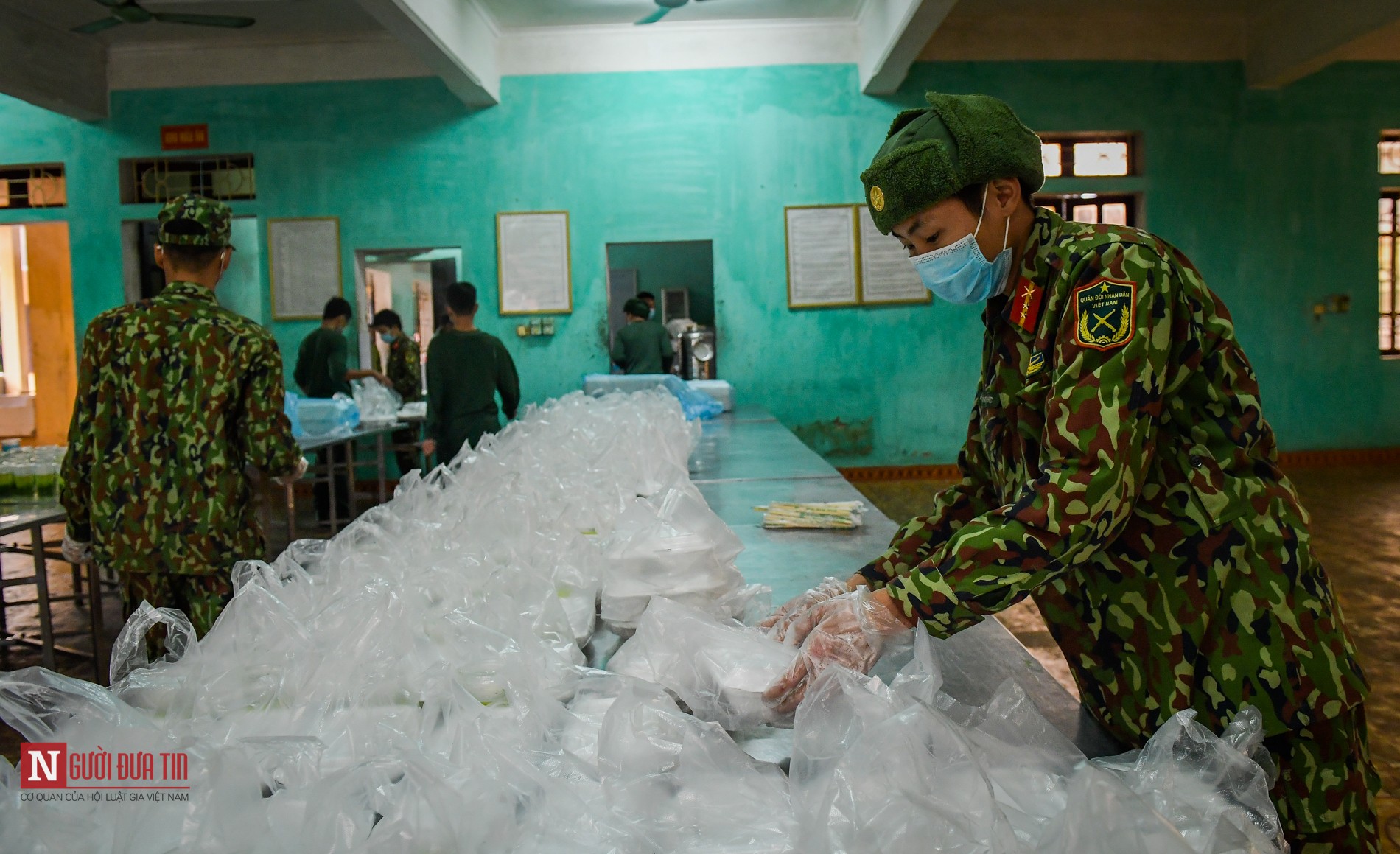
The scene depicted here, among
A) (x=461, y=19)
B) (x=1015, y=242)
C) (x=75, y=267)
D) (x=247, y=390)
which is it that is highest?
(x=461, y=19)

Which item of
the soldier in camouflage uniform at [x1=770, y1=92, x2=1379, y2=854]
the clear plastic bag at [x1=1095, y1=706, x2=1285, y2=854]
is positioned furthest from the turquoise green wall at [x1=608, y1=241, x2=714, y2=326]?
the clear plastic bag at [x1=1095, y1=706, x2=1285, y2=854]

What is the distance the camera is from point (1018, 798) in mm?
811

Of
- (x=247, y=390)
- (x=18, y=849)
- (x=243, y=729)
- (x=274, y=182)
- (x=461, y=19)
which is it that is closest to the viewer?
(x=18, y=849)

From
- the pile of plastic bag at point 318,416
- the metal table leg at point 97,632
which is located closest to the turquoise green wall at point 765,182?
the pile of plastic bag at point 318,416

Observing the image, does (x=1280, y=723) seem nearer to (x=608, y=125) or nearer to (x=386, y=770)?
(x=386, y=770)

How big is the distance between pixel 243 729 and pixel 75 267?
820 cm

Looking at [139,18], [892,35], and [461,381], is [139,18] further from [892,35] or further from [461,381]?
[892,35]

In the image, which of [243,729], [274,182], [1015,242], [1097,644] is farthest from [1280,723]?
[274,182]

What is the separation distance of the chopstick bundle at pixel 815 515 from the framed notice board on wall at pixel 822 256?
505 centimetres

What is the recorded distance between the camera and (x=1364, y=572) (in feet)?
13.8

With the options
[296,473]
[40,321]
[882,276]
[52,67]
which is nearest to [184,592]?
[296,473]

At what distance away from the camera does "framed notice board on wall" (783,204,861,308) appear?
7477 mm

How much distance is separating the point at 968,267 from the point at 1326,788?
752 millimetres

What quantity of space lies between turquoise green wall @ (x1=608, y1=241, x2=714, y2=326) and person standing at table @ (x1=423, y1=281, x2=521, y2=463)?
3.13 meters
